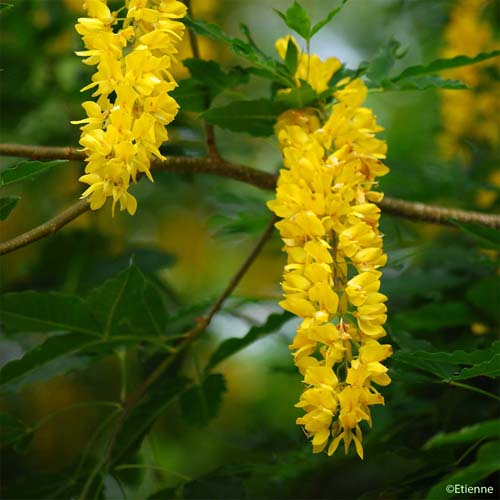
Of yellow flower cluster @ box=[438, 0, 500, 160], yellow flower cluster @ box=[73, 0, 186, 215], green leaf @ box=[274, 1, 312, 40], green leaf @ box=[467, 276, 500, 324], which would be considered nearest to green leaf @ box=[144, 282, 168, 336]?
yellow flower cluster @ box=[73, 0, 186, 215]

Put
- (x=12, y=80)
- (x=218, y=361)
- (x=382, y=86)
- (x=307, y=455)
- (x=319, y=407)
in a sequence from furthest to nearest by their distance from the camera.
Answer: (x=12, y=80), (x=307, y=455), (x=218, y=361), (x=382, y=86), (x=319, y=407)

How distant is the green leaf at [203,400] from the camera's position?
1482 millimetres

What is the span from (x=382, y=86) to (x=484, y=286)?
444mm

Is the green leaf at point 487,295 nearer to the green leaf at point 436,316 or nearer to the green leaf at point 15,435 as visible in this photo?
the green leaf at point 436,316

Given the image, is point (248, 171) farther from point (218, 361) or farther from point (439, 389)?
point (439, 389)

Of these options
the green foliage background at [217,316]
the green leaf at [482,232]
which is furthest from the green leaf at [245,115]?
the green leaf at [482,232]

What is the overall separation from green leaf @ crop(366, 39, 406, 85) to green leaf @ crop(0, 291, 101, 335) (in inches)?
23.1

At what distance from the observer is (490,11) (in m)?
2.35

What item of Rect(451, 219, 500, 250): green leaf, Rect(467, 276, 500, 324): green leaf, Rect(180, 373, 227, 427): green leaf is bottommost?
Rect(180, 373, 227, 427): green leaf

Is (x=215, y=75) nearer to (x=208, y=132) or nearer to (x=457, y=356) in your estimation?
(x=208, y=132)

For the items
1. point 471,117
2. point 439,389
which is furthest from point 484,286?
point 471,117

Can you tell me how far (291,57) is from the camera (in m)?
1.25

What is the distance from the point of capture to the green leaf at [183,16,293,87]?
118cm

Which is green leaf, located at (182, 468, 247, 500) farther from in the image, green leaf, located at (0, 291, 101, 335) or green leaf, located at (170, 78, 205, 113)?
green leaf, located at (170, 78, 205, 113)
